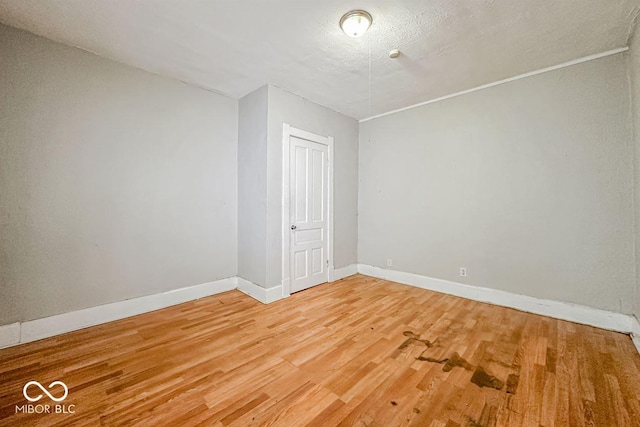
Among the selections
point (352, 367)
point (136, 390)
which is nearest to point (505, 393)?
point (352, 367)

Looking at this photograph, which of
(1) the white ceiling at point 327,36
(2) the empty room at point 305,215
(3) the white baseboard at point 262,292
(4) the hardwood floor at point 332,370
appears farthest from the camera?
(3) the white baseboard at point 262,292

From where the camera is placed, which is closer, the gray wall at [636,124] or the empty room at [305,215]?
the empty room at [305,215]

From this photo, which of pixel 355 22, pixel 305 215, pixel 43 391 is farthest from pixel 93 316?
pixel 355 22

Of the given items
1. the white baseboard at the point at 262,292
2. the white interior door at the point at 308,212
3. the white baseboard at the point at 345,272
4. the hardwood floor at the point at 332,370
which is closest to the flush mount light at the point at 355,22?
the white interior door at the point at 308,212

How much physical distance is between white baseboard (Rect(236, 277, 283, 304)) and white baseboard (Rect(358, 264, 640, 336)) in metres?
1.99

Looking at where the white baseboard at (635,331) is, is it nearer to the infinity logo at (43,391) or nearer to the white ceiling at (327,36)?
the white ceiling at (327,36)

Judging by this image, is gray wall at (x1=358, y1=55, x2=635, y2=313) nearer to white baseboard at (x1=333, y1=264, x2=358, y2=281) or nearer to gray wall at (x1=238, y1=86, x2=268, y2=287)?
white baseboard at (x1=333, y1=264, x2=358, y2=281)

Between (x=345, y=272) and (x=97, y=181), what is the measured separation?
144 inches

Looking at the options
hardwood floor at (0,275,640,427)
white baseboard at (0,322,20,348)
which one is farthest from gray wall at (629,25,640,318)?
white baseboard at (0,322,20,348)

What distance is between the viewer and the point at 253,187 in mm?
3490

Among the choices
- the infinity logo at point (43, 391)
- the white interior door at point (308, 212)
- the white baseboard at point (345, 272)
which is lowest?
the infinity logo at point (43, 391)

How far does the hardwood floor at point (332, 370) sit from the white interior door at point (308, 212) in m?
0.93

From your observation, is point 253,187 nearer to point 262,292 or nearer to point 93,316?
point 262,292

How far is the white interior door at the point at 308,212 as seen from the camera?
3.61 metres
